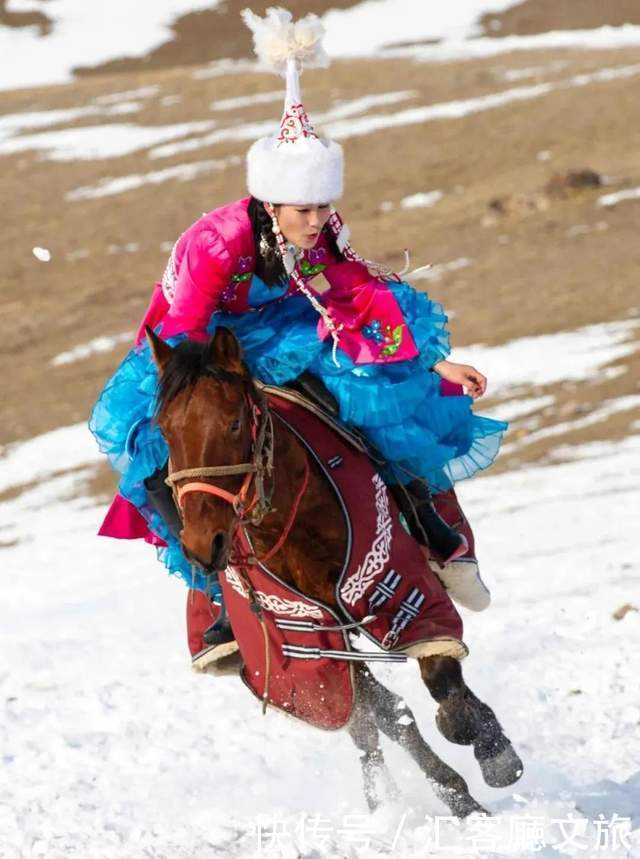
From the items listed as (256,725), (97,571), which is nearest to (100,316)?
(97,571)

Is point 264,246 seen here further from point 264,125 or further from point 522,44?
point 522,44

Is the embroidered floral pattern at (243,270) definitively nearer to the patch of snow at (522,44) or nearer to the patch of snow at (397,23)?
the patch of snow at (522,44)

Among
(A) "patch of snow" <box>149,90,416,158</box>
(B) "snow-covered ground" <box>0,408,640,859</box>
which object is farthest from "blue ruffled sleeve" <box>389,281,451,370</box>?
(A) "patch of snow" <box>149,90,416,158</box>

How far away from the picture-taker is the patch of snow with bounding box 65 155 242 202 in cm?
3353

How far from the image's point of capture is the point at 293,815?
6.41 meters

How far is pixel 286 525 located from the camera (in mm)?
5164

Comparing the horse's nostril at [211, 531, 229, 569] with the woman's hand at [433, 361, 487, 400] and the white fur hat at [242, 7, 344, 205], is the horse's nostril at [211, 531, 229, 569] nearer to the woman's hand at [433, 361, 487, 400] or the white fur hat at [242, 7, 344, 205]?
the white fur hat at [242, 7, 344, 205]

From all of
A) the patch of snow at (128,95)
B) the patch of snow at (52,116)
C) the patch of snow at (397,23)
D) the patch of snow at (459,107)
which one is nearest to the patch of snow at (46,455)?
the patch of snow at (459,107)

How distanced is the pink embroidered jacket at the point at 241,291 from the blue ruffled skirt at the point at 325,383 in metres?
0.07

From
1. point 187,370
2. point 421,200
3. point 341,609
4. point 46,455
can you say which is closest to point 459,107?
point 421,200

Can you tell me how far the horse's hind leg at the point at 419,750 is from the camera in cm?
600

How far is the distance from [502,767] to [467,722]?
1.00 feet

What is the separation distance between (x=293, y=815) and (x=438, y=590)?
4.31ft

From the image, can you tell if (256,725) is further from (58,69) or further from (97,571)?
(58,69)
